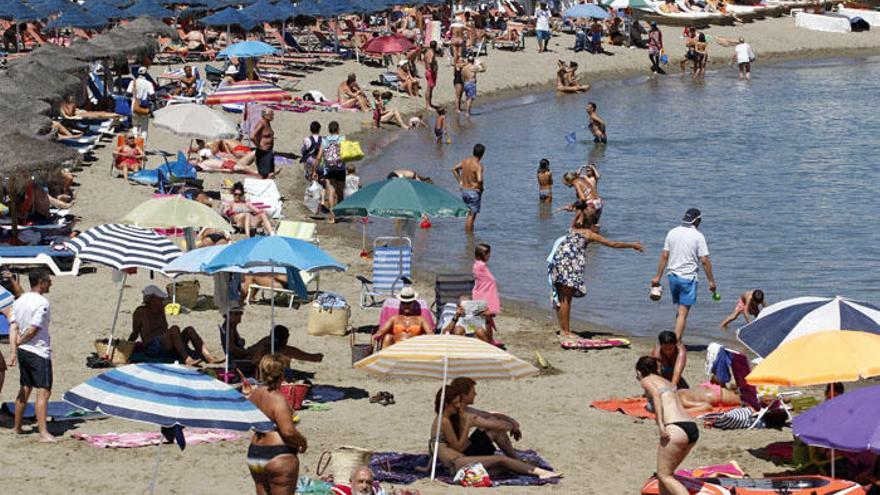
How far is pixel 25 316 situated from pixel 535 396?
4.83 meters

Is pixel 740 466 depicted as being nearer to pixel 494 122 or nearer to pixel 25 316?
pixel 25 316

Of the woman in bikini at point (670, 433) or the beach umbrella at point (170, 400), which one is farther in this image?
the woman in bikini at point (670, 433)

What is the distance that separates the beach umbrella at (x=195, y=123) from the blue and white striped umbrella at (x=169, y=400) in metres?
15.0

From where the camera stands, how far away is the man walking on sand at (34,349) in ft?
39.0

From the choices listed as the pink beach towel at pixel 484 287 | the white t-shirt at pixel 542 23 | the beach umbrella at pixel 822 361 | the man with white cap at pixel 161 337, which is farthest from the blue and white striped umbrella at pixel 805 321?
the white t-shirt at pixel 542 23

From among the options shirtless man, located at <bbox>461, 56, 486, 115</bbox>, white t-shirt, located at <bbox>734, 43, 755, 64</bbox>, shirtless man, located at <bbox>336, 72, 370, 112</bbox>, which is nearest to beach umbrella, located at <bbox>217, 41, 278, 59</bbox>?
shirtless man, located at <bbox>336, 72, 370, 112</bbox>

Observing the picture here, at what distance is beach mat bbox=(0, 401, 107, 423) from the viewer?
12.7 metres

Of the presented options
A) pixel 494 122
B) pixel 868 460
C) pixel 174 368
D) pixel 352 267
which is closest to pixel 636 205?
Answer: pixel 352 267

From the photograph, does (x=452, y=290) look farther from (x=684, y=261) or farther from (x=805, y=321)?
(x=805, y=321)

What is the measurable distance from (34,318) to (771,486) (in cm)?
574

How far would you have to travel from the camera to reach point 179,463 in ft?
38.3

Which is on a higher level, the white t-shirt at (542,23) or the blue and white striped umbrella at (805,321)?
the white t-shirt at (542,23)

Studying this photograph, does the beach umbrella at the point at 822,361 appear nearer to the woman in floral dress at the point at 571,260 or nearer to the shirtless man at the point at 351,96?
the woman in floral dress at the point at 571,260

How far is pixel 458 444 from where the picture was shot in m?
11.5
